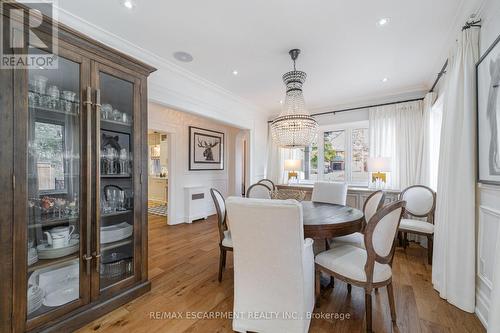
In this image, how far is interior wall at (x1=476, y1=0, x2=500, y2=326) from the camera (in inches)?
62.6

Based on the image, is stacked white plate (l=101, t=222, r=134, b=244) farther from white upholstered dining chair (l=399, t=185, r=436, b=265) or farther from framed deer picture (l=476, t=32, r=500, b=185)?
white upholstered dining chair (l=399, t=185, r=436, b=265)

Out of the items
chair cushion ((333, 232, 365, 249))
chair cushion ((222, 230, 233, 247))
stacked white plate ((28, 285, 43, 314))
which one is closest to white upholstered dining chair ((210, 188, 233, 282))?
chair cushion ((222, 230, 233, 247))

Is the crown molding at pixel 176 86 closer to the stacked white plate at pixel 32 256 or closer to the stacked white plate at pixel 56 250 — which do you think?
the stacked white plate at pixel 56 250

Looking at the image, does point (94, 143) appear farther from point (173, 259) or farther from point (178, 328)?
point (173, 259)

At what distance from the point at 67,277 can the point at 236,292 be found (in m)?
1.38

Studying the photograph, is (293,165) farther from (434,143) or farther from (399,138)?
(434,143)

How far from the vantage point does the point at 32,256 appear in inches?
59.2

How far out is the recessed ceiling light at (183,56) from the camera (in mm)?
2666

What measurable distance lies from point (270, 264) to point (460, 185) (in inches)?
73.3

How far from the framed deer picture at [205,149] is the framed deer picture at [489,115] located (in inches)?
180

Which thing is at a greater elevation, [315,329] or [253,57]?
[253,57]

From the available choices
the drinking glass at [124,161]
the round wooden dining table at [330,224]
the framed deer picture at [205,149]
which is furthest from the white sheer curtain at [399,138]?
the drinking glass at [124,161]

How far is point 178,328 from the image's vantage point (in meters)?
1.66

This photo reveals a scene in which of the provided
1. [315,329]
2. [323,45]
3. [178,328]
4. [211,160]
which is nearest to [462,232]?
[315,329]
